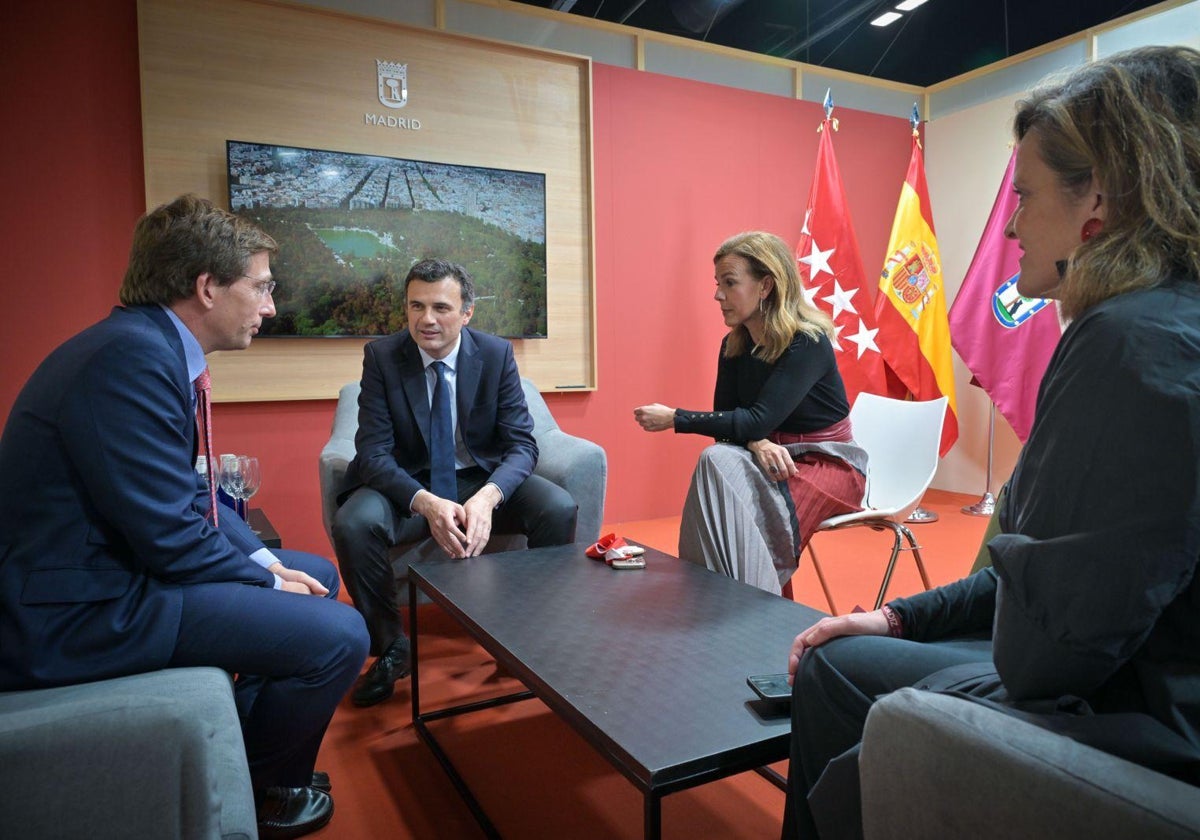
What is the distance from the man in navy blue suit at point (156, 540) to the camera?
120 cm

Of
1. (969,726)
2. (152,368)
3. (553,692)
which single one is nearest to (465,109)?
(152,368)

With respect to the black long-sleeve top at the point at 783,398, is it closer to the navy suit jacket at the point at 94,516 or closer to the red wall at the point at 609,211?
the navy suit jacket at the point at 94,516

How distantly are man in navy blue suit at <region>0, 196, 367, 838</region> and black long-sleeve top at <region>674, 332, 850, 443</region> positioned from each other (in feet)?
4.28

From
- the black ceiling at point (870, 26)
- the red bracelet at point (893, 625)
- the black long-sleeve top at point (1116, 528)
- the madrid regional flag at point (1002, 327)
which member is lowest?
the red bracelet at point (893, 625)

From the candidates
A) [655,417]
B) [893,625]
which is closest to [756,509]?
[655,417]

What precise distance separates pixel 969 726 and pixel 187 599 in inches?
47.1

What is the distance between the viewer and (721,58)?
14.7 feet

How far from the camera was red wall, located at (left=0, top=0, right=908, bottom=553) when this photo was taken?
305 cm

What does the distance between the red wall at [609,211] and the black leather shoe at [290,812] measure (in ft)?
6.85

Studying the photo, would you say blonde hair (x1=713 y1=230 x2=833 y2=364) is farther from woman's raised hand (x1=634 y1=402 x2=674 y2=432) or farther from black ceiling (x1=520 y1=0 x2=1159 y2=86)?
black ceiling (x1=520 y1=0 x2=1159 y2=86)

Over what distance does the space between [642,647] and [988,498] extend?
391cm

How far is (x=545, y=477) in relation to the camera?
2758 mm

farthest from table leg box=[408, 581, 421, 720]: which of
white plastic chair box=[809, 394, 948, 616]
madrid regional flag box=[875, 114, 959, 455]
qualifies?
madrid regional flag box=[875, 114, 959, 455]

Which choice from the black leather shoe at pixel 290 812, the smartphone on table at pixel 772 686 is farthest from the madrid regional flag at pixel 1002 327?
the black leather shoe at pixel 290 812
